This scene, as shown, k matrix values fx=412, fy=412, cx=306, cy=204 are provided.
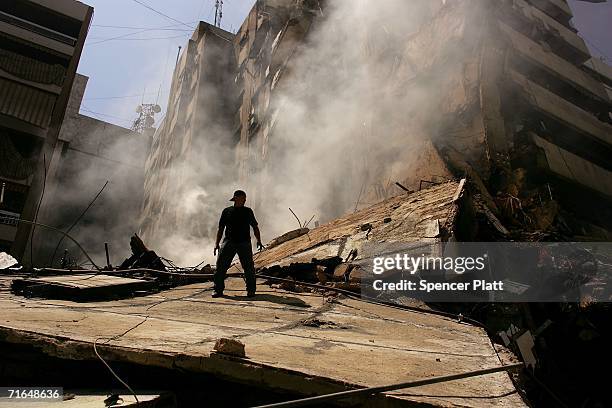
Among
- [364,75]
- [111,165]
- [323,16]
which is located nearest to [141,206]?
[111,165]

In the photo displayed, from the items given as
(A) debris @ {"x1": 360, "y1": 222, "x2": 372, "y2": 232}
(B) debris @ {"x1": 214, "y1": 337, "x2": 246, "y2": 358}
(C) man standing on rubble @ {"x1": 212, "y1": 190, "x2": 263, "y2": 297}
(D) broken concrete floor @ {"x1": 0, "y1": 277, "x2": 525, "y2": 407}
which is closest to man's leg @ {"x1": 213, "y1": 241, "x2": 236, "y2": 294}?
(C) man standing on rubble @ {"x1": 212, "y1": 190, "x2": 263, "y2": 297}

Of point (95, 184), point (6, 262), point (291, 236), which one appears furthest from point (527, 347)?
point (95, 184)

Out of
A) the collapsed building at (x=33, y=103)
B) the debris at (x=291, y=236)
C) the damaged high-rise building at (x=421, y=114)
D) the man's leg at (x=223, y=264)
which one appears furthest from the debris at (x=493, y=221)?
the collapsed building at (x=33, y=103)

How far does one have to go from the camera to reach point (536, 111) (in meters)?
13.6

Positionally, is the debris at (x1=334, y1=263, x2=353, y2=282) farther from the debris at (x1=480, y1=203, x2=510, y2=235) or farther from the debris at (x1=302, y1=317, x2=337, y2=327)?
the debris at (x1=480, y1=203, x2=510, y2=235)

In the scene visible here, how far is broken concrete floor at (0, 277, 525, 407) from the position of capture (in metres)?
1.71

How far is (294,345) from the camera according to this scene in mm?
2445

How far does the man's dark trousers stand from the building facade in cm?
1625

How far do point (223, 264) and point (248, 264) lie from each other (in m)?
0.31

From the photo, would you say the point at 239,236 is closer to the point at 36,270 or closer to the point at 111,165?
the point at 36,270

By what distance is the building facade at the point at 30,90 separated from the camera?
1781 centimetres

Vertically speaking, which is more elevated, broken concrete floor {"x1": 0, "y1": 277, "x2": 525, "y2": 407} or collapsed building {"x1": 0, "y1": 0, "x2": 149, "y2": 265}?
collapsed building {"x1": 0, "y1": 0, "x2": 149, "y2": 265}

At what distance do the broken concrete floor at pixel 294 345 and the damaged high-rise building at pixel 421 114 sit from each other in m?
4.95

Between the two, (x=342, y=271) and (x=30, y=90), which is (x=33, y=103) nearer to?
(x=30, y=90)
